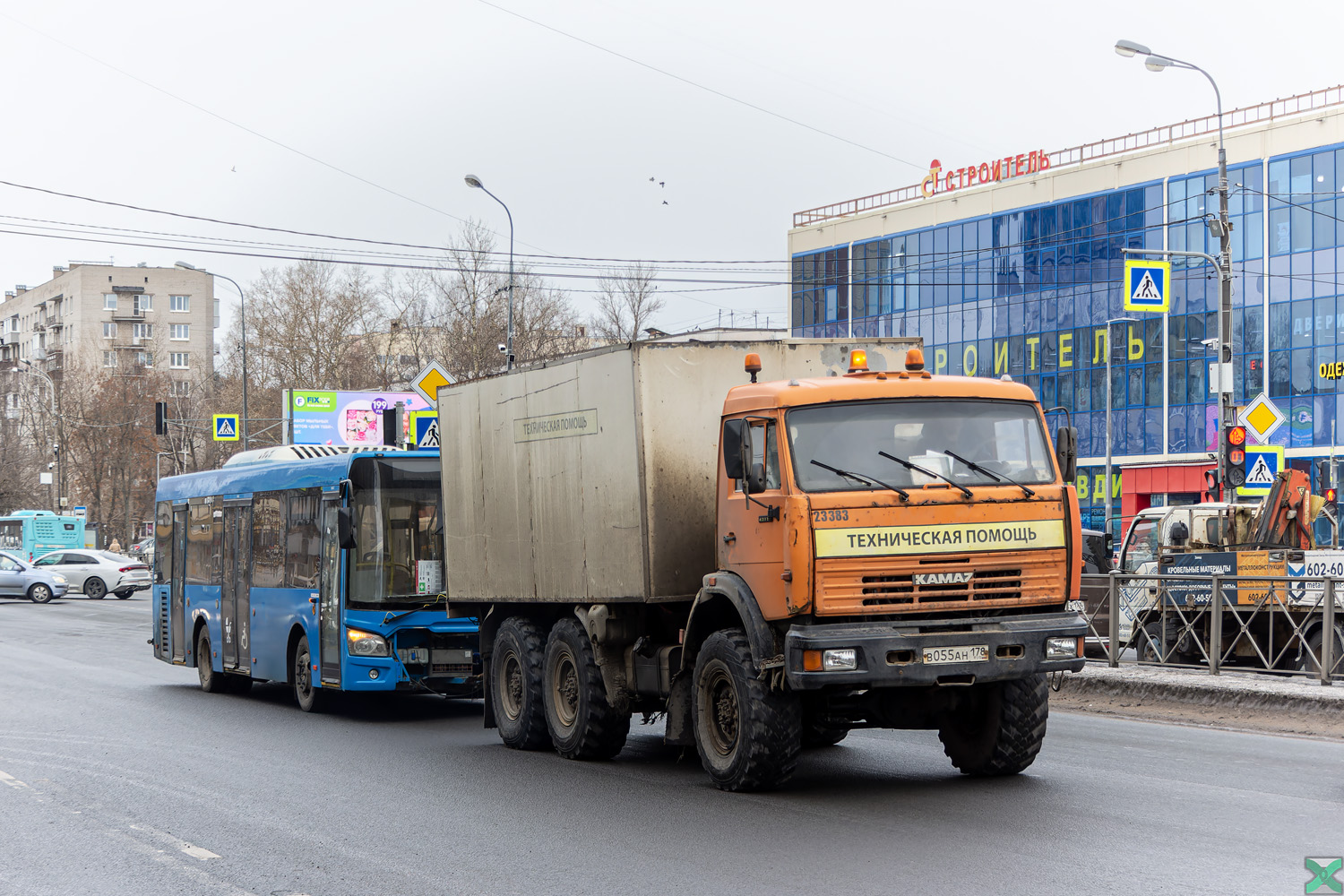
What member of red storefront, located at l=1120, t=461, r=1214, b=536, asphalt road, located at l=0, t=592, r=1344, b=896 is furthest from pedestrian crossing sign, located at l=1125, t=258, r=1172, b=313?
red storefront, located at l=1120, t=461, r=1214, b=536

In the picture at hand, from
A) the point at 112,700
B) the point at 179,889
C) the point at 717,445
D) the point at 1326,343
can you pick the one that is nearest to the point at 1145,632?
the point at 717,445

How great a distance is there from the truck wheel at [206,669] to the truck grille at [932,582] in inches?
470

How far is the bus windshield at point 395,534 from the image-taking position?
15.3 m

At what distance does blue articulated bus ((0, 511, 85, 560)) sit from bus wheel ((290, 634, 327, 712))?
54.7m

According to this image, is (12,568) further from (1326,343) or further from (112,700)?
(1326,343)

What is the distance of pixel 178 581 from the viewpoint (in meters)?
20.3

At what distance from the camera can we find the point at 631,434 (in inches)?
433

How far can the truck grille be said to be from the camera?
9.30 meters

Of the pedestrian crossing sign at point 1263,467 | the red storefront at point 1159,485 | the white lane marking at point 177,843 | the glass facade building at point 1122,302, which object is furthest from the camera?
the red storefront at point 1159,485

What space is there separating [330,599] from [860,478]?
792 centimetres

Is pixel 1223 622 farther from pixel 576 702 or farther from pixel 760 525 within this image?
pixel 760 525

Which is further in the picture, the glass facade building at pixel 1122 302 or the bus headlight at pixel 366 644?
the glass facade building at pixel 1122 302

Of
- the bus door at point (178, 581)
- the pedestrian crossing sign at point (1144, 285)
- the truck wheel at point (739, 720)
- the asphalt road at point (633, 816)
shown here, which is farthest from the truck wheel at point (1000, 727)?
the pedestrian crossing sign at point (1144, 285)

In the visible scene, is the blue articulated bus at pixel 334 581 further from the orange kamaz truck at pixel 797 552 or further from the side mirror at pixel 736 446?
the side mirror at pixel 736 446
